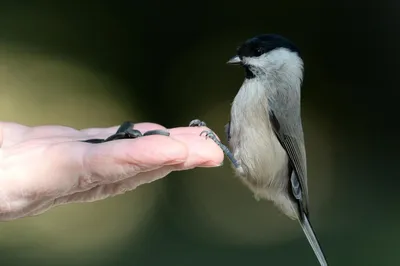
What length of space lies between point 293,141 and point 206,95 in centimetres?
132

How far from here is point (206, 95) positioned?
8.13 feet

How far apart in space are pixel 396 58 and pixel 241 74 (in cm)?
85

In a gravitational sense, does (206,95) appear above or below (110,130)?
below

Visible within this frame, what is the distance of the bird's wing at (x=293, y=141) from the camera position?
1164 millimetres

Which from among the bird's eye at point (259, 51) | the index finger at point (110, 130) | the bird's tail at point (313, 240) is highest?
the bird's eye at point (259, 51)

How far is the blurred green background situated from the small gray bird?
1.03 meters

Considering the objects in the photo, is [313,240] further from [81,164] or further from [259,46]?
[81,164]

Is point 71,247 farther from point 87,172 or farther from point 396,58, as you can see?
point 396,58

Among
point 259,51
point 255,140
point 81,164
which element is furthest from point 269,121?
point 81,164

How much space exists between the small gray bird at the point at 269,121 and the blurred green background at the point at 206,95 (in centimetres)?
103

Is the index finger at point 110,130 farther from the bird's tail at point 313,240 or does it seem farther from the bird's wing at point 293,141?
the bird's tail at point 313,240

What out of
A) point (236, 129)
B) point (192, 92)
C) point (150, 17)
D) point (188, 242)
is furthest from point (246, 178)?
point (150, 17)

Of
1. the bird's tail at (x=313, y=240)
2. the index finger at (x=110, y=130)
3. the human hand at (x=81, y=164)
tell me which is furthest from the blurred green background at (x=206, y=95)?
the human hand at (x=81, y=164)

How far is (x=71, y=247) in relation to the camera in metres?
2.09
